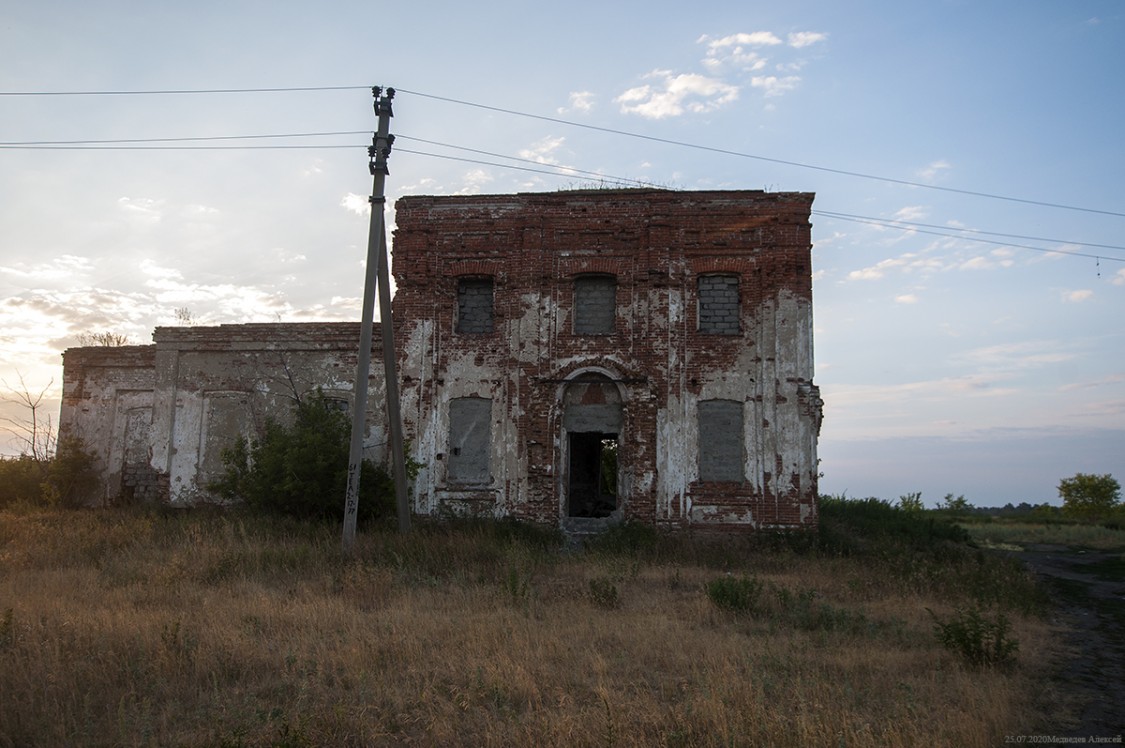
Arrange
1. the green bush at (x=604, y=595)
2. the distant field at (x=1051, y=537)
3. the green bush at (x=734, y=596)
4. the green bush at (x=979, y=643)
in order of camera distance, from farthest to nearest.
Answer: the distant field at (x=1051, y=537), the green bush at (x=604, y=595), the green bush at (x=734, y=596), the green bush at (x=979, y=643)

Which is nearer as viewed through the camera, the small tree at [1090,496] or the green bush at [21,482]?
the green bush at [21,482]

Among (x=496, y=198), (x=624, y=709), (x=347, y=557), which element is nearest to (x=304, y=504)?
(x=347, y=557)

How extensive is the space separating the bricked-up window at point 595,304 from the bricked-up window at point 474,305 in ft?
6.59

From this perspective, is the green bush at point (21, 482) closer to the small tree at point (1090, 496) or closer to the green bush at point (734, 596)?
the green bush at point (734, 596)

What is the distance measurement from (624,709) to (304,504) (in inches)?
412

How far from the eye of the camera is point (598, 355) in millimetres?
16906

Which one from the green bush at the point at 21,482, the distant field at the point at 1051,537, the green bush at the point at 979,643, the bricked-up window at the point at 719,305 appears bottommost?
the distant field at the point at 1051,537

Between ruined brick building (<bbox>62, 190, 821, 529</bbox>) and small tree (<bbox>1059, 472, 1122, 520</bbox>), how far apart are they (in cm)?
3037

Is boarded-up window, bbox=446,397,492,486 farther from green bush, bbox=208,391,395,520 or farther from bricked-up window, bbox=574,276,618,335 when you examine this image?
bricked-up window, bbox=574,276,618,335

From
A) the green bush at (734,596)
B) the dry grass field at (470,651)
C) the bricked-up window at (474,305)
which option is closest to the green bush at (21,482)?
the dry grass field at (470,651)

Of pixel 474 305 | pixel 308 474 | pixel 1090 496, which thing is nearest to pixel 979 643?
pixel 308 474

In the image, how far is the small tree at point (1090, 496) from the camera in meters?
38.2

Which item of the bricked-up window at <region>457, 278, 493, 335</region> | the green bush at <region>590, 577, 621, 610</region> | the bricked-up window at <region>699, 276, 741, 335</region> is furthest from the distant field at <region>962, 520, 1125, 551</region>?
the green bush at <region>590, 577, 621, 610</region>

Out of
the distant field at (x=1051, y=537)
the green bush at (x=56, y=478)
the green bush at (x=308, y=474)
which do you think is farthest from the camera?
the distant field at (x=1051, y=537)
